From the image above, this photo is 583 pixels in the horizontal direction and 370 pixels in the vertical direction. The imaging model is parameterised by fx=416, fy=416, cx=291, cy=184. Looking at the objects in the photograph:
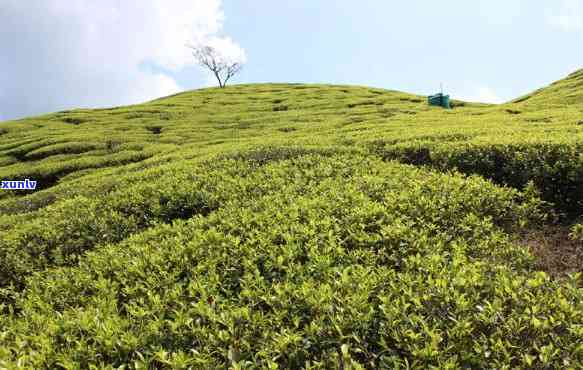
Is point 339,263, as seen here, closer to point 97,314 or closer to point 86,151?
point 97,314

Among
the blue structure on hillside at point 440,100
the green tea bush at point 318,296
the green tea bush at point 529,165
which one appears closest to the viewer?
the green tea bush at point 318,296

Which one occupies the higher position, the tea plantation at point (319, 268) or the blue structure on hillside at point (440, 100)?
the blue structure on hillside at point (440, 100)

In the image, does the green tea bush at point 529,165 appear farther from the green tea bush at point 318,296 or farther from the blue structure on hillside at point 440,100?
the blue structure on hillside at point 440,100

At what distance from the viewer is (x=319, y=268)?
459cm

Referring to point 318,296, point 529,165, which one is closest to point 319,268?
point 318,296

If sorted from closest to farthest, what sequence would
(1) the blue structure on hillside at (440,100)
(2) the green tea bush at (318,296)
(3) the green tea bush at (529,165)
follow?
(2) the green tea bush at (318,296) < (3) the green tea bush at (529,165) < (1) the blue structure on hillside at (440,100)

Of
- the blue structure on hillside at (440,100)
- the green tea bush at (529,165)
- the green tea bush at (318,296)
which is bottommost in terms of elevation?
the green tea bush at (318,296)

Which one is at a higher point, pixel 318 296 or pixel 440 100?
pixel 440 100

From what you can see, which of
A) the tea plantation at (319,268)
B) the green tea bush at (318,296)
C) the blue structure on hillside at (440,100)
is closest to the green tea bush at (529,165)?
the tea plantation at (319,268)

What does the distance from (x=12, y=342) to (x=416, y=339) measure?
13.1ft

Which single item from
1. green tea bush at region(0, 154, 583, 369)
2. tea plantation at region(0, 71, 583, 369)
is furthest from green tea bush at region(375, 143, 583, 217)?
green tea bush at region(0, 154, 583, 369)

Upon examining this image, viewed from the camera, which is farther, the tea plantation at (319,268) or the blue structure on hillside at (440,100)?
the blue structure on hillside at (440,100)

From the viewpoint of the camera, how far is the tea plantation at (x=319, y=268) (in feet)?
11.4

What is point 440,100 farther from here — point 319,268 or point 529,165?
point 319,268
